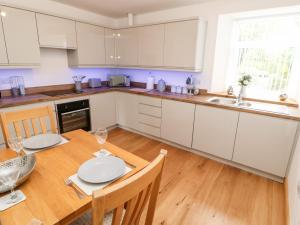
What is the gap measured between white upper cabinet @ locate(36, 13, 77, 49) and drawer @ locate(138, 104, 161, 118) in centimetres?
147

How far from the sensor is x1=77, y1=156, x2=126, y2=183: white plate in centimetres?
93

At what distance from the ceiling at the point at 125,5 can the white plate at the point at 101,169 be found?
2.51m

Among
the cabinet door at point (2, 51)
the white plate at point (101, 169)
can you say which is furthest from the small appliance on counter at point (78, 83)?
the white plate at point (101, 169)

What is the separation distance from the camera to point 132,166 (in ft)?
3.54

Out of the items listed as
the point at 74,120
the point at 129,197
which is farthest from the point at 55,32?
the point at 129,197

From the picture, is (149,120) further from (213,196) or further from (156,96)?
(213,196)

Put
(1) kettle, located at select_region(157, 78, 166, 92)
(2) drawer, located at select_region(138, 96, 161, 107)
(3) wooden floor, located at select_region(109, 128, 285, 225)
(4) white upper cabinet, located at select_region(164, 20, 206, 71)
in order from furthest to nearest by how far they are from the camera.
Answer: (1) kettle, located at select_region(157, 78, 166, 92) < (2) drawer, located at select_region(138, 96, 161, 107) < (4) white upper cabinet, located at select_region(164, 20, 206, 71) < (3) wooden floor, located at select_region(109, 128, 285, 225)

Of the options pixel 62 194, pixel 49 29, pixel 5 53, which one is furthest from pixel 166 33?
pixel 62 194

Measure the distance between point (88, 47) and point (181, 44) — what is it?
1564 millimetres

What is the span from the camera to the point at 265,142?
2.08 m

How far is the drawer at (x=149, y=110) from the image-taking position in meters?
2.98

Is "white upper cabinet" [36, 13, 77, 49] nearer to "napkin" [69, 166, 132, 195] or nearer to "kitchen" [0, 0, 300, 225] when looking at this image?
"kitchen" [0, 0, 300, 225]

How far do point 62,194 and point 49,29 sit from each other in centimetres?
251

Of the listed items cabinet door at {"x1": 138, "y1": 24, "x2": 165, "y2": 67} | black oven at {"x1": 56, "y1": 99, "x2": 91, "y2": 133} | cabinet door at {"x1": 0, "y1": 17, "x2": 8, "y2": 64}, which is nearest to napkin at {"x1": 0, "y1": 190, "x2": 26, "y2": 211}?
black oven at {"x1": 56, "y1": 99, "x2": 91, "y2": 133}
